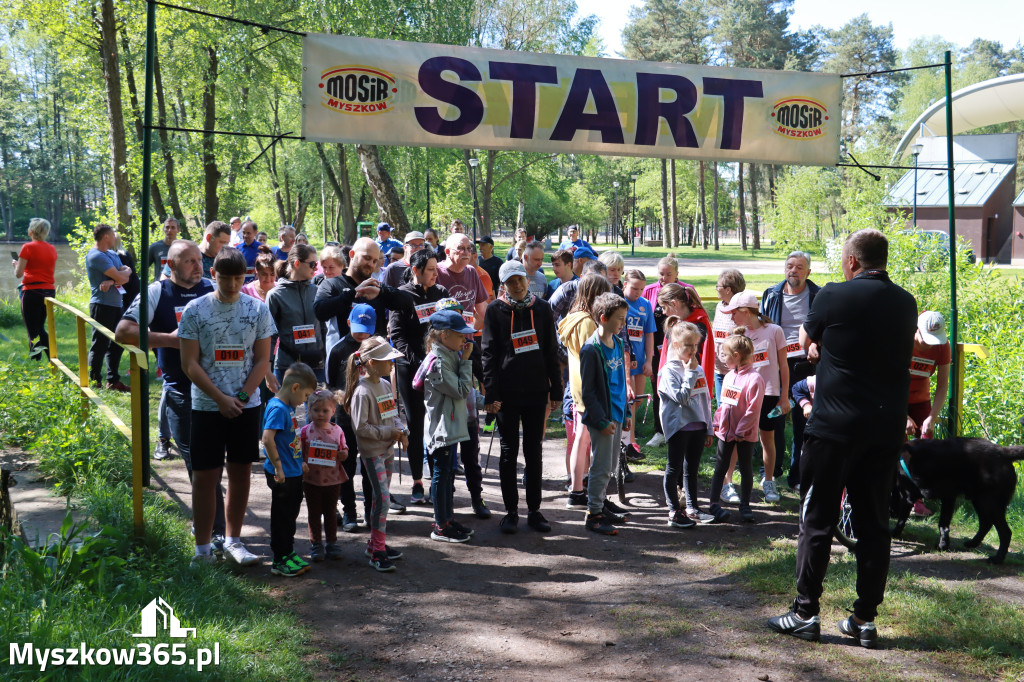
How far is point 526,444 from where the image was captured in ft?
19.7

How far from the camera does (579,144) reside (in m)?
7.14

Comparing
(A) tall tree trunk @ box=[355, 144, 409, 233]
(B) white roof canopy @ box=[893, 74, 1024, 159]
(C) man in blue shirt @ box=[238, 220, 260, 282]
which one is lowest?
(C) man in blue shirt @ box=[238, 220, 260, 282]

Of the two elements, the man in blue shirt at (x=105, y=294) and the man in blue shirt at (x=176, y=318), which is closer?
the man in blue shirt at (x=176, y=318)

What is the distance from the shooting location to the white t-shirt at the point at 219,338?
15.7 ft

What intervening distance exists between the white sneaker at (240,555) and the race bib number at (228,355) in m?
1.15

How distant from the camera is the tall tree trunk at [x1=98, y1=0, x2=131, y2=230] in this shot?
15.3 meters

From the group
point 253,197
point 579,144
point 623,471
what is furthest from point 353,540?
point 253,197


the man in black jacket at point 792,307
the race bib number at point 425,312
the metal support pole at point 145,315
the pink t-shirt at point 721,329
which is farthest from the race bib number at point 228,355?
the man in black jacket at point 792,307

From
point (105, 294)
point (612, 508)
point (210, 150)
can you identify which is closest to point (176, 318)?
point (612, 508)

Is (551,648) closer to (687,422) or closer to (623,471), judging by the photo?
(687,422)

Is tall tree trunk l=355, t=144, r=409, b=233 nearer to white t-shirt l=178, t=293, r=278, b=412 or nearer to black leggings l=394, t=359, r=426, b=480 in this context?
black leggings l=394, t=359, r=426, b=480
